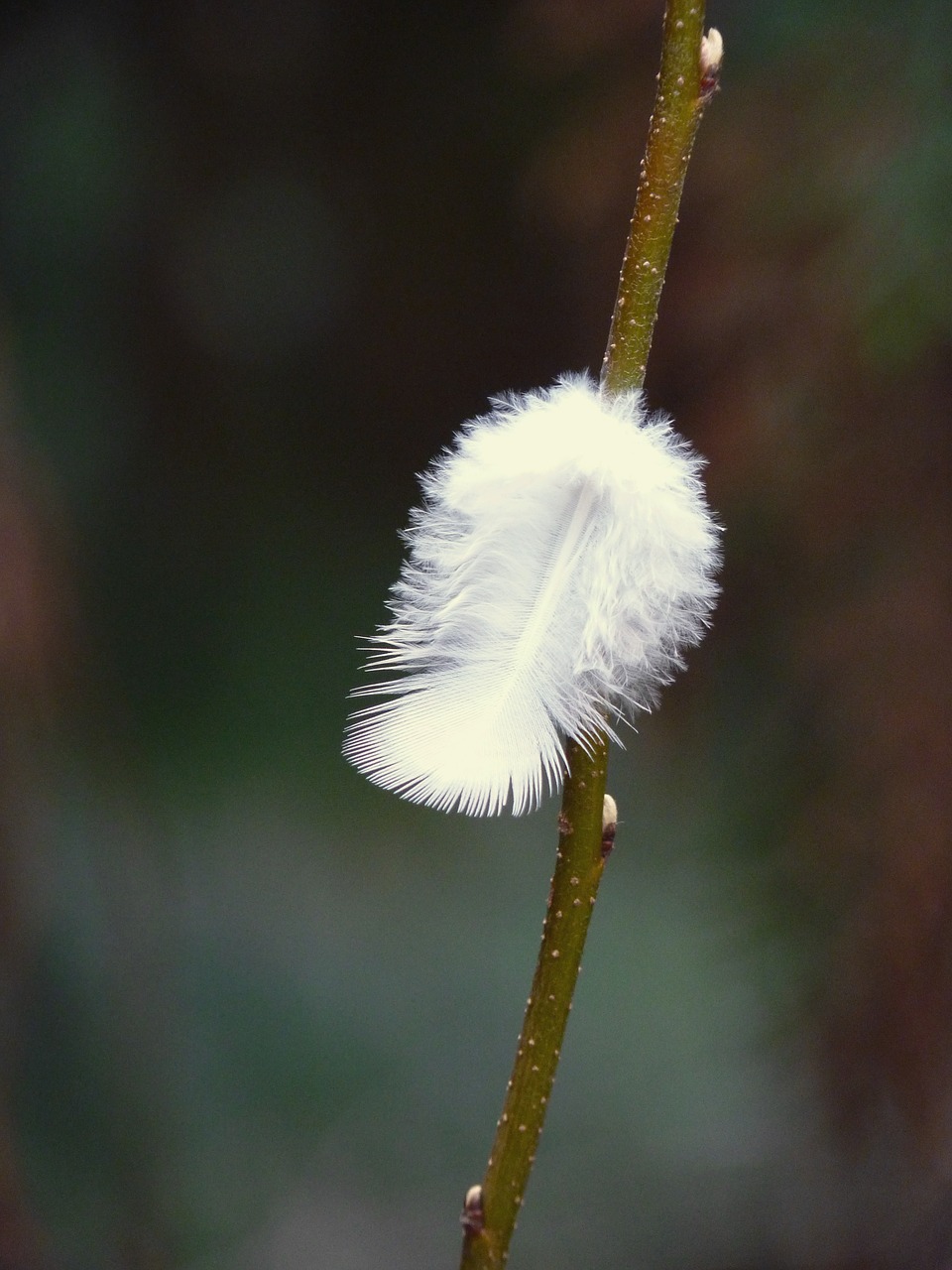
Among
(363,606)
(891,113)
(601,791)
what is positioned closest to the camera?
(601,791)

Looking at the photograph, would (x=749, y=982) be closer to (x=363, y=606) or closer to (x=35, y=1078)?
(x=363, y=606)

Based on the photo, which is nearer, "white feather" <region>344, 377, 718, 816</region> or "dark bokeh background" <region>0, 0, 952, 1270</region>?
"white feather" <region>344, 377, 718, 816</region>

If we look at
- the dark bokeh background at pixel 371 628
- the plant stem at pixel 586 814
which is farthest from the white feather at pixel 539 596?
the dark bokeh background at pixel 371 628

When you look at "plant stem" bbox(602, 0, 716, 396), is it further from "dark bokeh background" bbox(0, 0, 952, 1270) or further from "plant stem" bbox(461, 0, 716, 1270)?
"dark bokeh background" bbox(0, 0, 952, 1270)

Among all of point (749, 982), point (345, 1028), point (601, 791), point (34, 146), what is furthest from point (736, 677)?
point (34, 146)

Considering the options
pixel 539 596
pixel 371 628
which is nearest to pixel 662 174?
pixel 539 596

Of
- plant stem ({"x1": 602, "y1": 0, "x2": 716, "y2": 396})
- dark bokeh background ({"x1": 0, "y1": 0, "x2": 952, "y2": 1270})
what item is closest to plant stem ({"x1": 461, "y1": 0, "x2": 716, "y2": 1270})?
plant stem ({"x1": 602, "y1": 0, "x2": 716, "y2": 396})

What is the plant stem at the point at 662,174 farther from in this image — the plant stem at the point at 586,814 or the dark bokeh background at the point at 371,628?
the dark bokeh background at the point at 371,628
